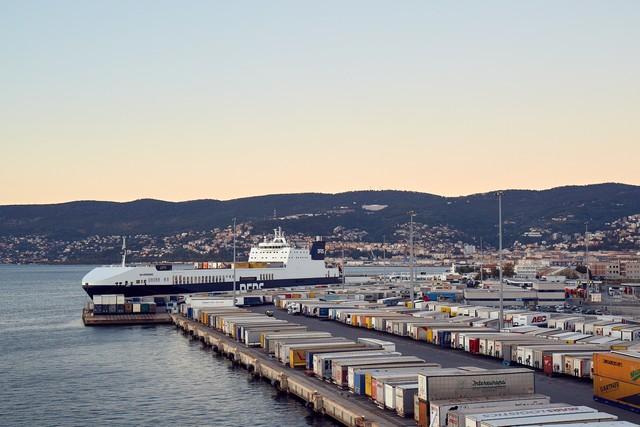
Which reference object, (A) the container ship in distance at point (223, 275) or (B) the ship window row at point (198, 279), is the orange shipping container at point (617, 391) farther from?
(B) the ship window row at point (198, 279)

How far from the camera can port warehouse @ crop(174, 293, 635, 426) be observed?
31.2 m

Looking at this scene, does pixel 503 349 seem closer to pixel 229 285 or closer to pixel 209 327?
pixel 209 327

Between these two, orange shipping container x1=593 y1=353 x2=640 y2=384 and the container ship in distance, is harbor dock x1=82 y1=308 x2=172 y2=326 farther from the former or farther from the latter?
orange shipping container x1=593 y1=353 x2=640 y2=384

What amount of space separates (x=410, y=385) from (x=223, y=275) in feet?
259

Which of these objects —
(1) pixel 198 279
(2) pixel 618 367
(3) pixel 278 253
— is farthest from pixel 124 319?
(2) pixel 618 367

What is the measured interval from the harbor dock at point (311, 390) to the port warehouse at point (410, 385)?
101 millimetres

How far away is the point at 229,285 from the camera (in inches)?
4518

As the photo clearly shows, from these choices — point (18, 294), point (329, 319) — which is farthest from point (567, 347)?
point (18, 294)

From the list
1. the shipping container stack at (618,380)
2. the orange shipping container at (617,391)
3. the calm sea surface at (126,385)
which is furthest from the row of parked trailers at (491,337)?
the calm sea surface at (126,385)

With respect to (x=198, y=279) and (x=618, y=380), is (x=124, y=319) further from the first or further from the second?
(x=618, y=380)

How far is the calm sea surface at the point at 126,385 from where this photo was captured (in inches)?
1647

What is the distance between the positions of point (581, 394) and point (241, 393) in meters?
18.5

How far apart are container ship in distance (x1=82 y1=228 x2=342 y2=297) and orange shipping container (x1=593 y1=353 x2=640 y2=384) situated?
65705 millimetres

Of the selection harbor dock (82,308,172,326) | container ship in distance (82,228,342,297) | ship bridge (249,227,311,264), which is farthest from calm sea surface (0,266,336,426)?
ship bridge (249,227,311,264)
